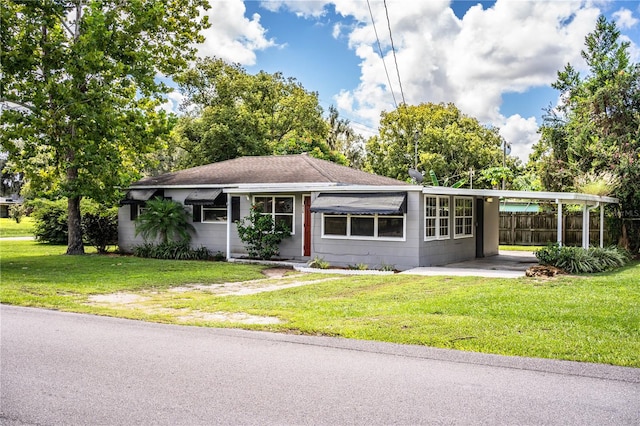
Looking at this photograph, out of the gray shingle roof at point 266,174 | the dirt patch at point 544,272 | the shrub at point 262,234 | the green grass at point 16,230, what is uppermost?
the gray shingle roof at point 266,174

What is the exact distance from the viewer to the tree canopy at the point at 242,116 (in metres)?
32.3

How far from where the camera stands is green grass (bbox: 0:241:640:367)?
23.0 feet

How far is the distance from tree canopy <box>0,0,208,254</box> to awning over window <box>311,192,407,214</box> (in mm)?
7554

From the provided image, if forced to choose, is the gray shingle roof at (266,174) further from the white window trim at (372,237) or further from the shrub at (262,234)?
the white window trim at (372,237)

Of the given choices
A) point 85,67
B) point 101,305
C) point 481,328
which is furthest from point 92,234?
point 481,328

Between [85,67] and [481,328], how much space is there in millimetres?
15008

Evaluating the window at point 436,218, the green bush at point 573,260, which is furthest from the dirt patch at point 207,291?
the green bush at point 573,260

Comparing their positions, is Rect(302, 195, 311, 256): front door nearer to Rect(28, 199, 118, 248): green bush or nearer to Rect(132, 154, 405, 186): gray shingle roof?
Rect(132, 154, 405, 186): gray shingle roof

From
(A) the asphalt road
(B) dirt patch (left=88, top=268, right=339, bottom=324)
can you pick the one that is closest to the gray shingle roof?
(B) dirt patch (left=88, top=268, right=339, bottom=324)

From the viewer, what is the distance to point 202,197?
63.5 feet

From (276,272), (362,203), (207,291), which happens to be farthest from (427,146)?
(207,291)

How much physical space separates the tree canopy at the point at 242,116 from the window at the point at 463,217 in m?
15.7

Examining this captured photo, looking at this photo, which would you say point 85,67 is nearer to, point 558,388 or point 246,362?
point 246,362

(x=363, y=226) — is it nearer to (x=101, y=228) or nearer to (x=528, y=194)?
(x=528, y=194)
